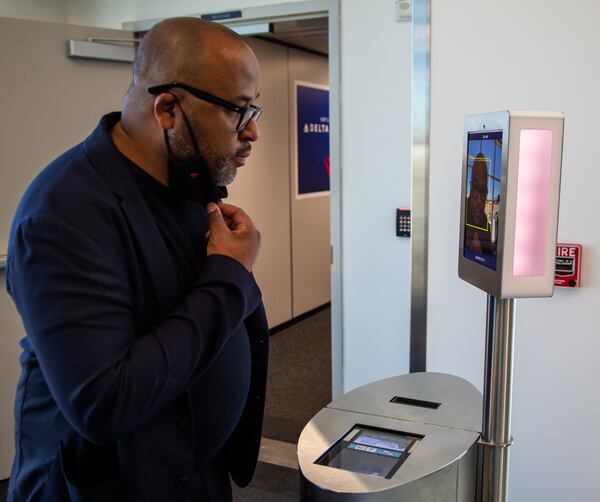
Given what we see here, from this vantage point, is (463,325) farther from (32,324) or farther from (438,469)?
(32,324)

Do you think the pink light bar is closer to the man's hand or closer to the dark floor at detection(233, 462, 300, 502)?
the man's hand

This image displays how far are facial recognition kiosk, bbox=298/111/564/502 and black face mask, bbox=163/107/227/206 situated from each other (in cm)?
51

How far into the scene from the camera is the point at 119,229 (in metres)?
1.11

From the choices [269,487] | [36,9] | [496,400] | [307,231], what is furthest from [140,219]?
[307,231]

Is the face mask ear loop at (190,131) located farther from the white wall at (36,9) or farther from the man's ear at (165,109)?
the white wall at (36,9)

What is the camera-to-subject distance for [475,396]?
1666mm

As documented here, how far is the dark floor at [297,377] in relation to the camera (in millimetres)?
3713

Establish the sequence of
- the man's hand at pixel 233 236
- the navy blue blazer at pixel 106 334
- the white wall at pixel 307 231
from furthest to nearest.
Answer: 1. the white wall at pixel 307 231
2. the man's hand at pixel 233 236
3. the navy blue blazer at pixel 106 334

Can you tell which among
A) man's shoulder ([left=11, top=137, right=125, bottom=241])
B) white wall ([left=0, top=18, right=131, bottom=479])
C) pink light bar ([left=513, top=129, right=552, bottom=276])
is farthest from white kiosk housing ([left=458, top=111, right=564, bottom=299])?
white wall ([left=0, top=18, right=131, bottom=479])

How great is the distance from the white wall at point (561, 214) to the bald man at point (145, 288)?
1253 millimetres

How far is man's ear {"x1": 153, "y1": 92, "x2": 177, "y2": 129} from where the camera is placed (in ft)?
3.81

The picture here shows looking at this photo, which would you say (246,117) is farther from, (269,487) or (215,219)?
(269,487)

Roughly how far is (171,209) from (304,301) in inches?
180

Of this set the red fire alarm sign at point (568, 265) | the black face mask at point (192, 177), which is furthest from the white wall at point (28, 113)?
the red fire alarm sign at point (568, 265)
